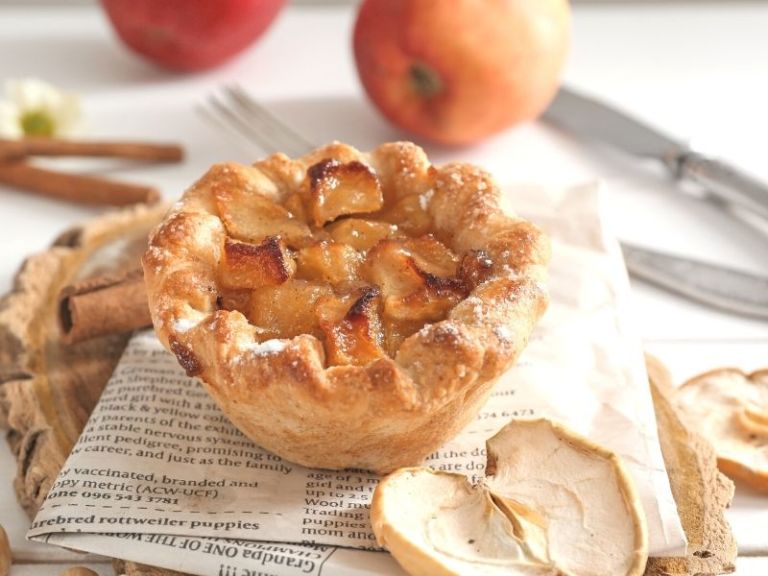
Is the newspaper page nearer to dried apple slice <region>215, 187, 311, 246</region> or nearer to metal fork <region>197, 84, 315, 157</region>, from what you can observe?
dried apple slice <region>215, 187, 311, 246</region>

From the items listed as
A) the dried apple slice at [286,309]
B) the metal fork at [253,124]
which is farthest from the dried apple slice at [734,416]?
the metal fork at [253,124]

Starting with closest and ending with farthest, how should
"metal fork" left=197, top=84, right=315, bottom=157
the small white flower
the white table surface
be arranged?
the white table surface → "metal fork" left=197, top=84, right=315, bottom=157 → the small white flower

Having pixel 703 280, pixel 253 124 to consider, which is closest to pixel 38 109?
pixel 253 124

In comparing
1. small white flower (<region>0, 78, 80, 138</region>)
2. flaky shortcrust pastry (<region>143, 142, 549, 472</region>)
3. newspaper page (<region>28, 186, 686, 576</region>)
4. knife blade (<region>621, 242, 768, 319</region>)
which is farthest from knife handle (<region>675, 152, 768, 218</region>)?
small white flower (<region>0, 78, 80, 138</region>)

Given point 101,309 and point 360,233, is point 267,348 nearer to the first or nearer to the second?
point 360,233

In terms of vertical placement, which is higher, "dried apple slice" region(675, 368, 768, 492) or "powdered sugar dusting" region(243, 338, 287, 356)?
"powdered sugar dusting" region(243, 338, 287, 356)

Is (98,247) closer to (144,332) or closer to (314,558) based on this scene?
(144,332)
